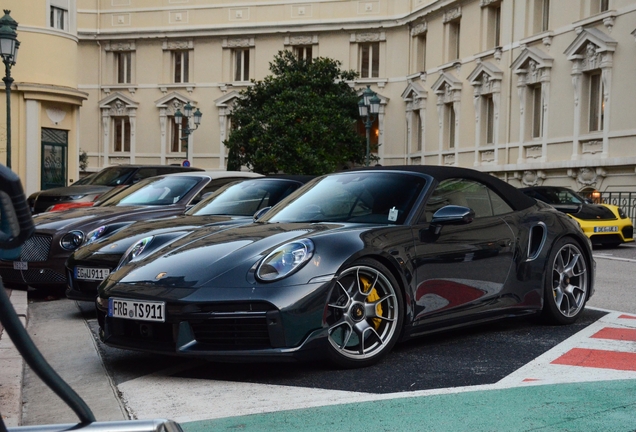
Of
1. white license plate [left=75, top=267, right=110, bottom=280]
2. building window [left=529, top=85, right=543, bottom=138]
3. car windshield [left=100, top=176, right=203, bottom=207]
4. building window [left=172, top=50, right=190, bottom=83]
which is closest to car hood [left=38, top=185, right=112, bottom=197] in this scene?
car windshield [left=100, top=176, right=203, bottom=207]

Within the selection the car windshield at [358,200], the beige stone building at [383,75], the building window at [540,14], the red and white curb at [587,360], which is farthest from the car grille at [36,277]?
the building window at [540,14]

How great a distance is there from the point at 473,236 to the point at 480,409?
2.16m

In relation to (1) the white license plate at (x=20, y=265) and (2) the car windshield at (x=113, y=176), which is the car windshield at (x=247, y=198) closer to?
(1) the white license plate at (x=20, y=265)

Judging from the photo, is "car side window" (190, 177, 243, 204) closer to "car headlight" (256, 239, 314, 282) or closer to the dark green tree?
"car headlight" (256, 239, 314, 282)

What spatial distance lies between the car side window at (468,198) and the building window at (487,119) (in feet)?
99.6

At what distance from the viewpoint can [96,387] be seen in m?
5.39

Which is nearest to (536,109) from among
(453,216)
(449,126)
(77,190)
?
(449,126)

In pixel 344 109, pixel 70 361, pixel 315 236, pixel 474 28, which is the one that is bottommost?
pixel 70 361

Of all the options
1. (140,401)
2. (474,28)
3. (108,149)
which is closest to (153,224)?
(140,401)

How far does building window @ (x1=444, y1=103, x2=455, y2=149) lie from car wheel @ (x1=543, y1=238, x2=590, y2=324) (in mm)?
33479

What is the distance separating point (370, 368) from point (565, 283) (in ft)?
7.63

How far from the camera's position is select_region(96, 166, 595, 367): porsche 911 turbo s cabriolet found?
17.6 ft

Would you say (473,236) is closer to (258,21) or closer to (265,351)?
(265,351)

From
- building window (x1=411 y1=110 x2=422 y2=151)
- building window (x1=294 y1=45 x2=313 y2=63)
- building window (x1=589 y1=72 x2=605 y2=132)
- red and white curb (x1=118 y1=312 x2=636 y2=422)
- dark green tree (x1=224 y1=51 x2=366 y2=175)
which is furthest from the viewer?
building window (x1=294 y1=45 x2=313 y2=63)
